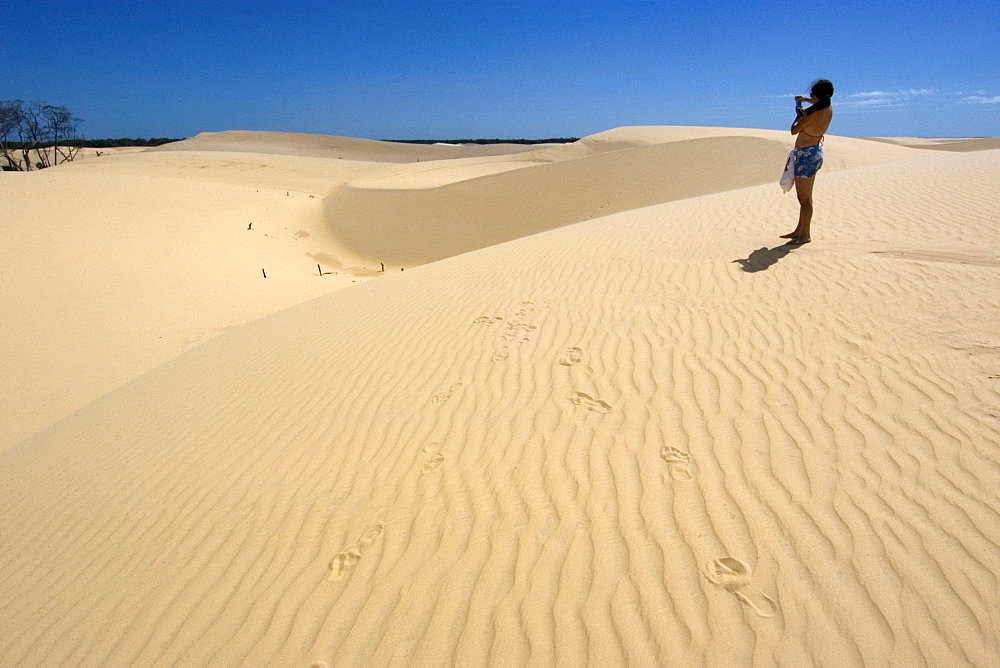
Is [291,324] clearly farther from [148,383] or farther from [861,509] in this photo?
[861,509]

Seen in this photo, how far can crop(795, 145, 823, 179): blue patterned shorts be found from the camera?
5840 millimetres

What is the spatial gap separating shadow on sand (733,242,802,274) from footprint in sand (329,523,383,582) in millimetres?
4763

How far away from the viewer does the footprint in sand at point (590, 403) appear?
367 cm

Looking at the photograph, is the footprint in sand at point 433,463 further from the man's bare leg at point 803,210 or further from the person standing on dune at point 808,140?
the man's bare leg at point 803,210

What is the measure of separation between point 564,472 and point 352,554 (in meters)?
1.31

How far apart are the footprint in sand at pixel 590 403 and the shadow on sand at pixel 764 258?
301cm

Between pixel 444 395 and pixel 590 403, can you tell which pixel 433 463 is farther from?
pixel 590 403

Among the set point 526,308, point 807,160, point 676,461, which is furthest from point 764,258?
point 676,461

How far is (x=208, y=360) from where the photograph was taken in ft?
21.2

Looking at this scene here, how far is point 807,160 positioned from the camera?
5875mm

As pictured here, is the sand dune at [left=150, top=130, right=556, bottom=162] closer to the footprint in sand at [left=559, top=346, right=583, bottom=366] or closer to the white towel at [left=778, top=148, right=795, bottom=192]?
the white towel at [left=778, top=148, right=795, bottom=192]

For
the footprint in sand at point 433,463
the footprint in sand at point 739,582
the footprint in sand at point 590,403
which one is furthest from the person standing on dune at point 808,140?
the footprint in sand at point 433,463

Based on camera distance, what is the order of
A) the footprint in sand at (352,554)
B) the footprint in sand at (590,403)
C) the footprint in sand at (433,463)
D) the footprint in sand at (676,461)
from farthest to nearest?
the footprint in sand at (590,403)
the footprint in sand at (433,463)
the footprint in sand at (676,461)
the footprint in sand at (352,554)

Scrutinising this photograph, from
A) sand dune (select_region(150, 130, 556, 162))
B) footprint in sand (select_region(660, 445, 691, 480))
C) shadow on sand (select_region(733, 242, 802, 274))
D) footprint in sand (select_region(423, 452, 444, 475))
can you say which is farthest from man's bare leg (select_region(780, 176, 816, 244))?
sand dune (select_region(150, 130, 556, 162))
